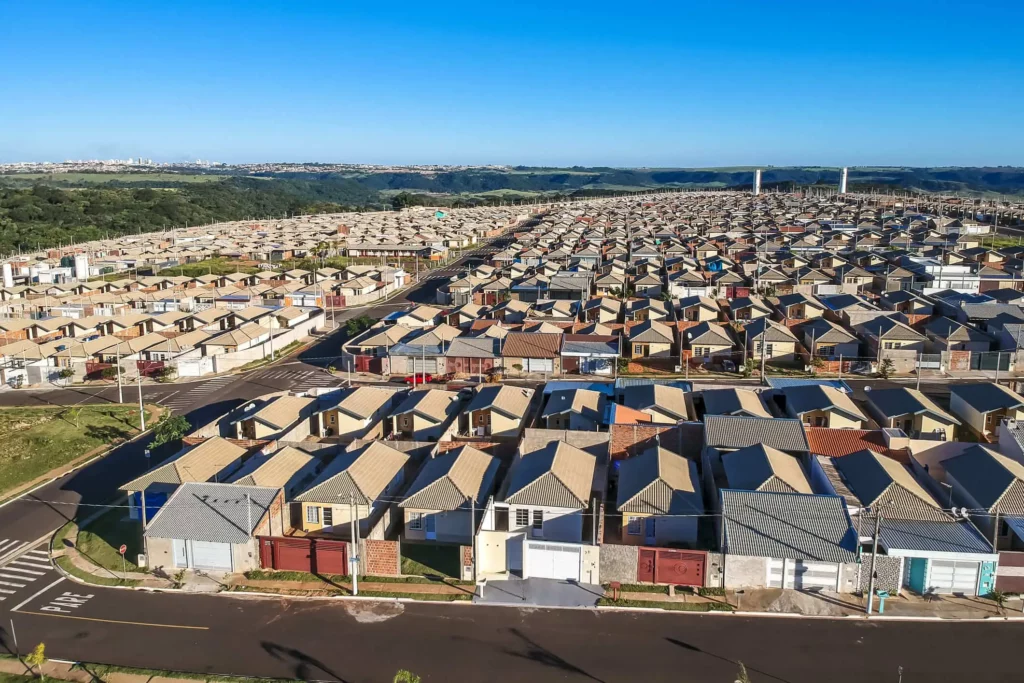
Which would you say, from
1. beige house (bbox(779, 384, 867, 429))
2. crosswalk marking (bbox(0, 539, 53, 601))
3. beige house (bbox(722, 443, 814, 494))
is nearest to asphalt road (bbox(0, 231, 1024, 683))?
crosswalk marking (bbox(0, 539, 53, 601))

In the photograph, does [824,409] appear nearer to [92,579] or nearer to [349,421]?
[349,421]

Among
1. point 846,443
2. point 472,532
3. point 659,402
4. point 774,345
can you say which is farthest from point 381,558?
point 774,345

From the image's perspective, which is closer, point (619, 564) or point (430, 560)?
point (619, 564)

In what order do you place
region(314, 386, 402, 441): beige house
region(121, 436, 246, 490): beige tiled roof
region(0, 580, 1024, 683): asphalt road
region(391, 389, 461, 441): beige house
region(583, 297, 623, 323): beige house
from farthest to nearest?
region(583, 297, 623, 323): beige house < region(314, 386, 402, 441): beige house < region(391, 389, 461, 441): beige house < region(121, 436, 246, 490): beige tiled roof < region(0, 580, 1024, 683): asphalt road

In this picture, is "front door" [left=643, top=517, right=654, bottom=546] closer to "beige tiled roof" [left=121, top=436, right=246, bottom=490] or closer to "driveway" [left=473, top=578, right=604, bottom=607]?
"driveway" [left=473, top=578, right=604, bottom=607]

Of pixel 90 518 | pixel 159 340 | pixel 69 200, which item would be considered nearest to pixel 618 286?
pixel 159 340

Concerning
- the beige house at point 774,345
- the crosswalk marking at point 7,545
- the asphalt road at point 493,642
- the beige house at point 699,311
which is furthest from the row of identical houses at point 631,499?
the beige house at point 699,311
